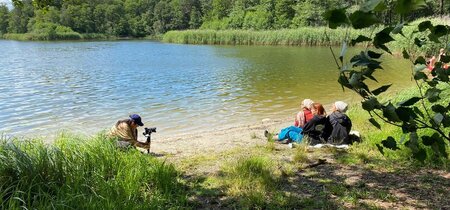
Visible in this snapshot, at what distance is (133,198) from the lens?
4.08m

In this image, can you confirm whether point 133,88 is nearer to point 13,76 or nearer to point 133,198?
point 13,76

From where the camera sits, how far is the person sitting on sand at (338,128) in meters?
7.23

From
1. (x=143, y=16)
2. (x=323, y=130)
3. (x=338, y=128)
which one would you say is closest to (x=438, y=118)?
(x=338, y=128)

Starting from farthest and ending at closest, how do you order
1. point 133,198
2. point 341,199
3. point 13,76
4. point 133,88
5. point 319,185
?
point 13,76
point 133,88
point 319,185
point 341,199
point 133,198

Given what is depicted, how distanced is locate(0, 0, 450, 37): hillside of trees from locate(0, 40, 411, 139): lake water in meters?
43.7

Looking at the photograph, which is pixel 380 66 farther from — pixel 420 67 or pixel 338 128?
pixel 338 128

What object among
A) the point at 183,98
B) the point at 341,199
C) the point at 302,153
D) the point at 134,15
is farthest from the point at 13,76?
the point at 134,15

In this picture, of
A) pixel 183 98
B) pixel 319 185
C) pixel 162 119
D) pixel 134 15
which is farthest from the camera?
pixel 134 15

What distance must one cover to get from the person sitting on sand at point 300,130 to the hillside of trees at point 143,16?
5831 centimetres

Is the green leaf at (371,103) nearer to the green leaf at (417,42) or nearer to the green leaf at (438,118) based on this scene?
the green leaf at (438,118)

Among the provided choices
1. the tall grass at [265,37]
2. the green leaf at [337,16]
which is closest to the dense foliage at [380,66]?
the green leaf at [337,16]

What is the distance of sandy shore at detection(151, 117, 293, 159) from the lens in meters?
7.67

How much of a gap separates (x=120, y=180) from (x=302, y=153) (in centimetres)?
290

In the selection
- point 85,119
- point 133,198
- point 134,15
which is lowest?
point 85,119
